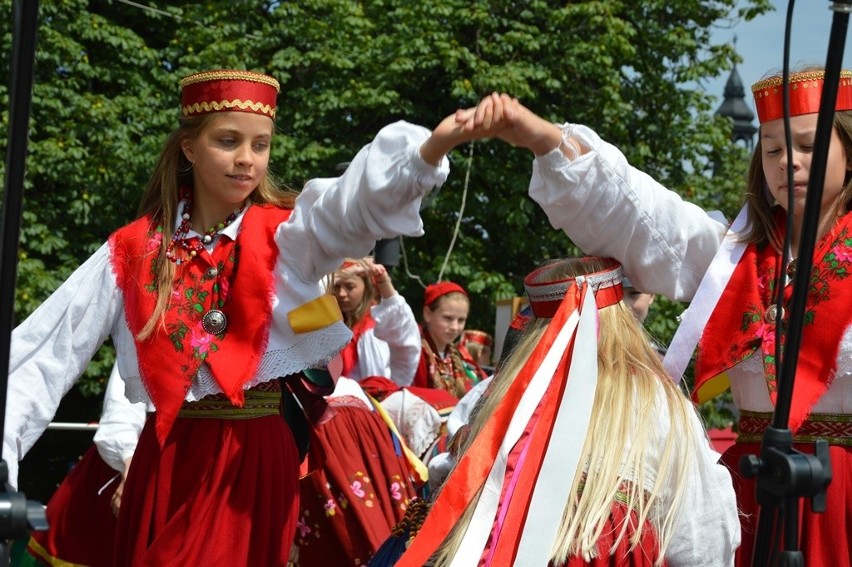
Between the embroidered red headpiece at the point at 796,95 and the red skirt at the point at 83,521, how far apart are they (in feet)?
7.82

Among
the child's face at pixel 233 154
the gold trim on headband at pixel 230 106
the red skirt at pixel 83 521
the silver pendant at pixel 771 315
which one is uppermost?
the gold trim on headband at pixel 230 106

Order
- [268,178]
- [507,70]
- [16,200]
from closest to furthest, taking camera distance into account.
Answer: [16,200] → [268,178] → [507,70]

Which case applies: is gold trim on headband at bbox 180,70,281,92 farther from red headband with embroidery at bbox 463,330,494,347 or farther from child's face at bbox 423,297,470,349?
red headband with embroidery at bbox 463,330,494,347

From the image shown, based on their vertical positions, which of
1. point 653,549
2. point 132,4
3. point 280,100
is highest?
point 132,4

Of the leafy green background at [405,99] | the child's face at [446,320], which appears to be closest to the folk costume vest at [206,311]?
the child's face at [446,320]

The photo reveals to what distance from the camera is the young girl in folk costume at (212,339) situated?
293 centimetres

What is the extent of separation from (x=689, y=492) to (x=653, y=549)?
123mm

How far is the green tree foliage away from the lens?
11.3 m

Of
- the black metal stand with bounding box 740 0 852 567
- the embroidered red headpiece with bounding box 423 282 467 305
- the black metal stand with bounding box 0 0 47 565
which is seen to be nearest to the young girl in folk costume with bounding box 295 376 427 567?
the black metal stand with bounding box 740 0 852 567

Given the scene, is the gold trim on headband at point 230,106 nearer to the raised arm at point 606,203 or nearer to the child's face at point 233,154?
the child's face at point 233,154

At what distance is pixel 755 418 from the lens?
286 cm

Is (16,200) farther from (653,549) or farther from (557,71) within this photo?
(557,71)

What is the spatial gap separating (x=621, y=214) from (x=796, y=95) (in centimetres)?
53

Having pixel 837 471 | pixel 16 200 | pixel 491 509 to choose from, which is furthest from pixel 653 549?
pixel 16 200
